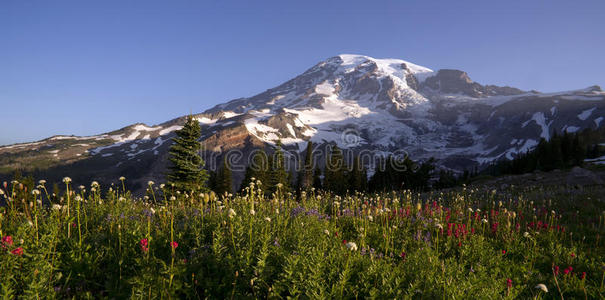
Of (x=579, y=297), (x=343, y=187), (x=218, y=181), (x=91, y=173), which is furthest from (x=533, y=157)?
(x=91, y=173)

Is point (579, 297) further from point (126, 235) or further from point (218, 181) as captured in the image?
point (218, 181)

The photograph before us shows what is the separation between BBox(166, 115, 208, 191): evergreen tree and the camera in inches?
888

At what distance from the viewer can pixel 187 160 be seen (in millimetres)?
22969

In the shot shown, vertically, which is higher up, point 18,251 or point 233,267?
point 18,251

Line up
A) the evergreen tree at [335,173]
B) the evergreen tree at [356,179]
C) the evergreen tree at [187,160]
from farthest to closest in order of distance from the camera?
the evergreen tree at [356,179], the evergreen tree at [335,173], the evergreen tree at [187,160]

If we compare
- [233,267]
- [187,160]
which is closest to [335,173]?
[187,160]

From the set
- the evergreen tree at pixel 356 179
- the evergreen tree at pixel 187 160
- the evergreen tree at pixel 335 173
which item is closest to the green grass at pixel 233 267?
the evergreen tree at pixel 187 160

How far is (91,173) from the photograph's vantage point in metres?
189

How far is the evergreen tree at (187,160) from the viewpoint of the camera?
22562 mm

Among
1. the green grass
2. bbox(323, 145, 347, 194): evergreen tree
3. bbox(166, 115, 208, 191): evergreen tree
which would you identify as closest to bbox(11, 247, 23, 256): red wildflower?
the green grass

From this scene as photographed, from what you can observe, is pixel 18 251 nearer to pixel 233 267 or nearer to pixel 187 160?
pixel 233 267

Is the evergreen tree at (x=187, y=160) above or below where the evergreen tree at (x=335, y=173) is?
above

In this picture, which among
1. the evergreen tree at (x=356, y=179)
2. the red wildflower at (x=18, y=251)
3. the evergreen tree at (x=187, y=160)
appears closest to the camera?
the red wildflower at (x=18, y=251)

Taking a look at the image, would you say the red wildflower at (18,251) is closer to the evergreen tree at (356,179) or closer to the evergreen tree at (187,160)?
the evergreen tree at (187,160)
